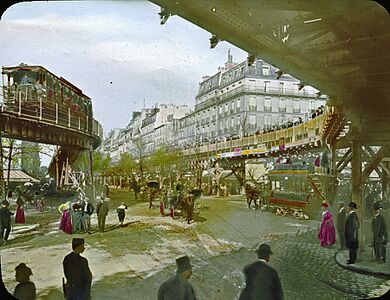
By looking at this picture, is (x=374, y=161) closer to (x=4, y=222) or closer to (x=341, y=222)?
(x=341, y=222)

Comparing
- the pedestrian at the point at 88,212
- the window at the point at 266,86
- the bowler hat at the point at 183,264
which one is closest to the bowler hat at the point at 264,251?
the bowler hat at the point at 183,264

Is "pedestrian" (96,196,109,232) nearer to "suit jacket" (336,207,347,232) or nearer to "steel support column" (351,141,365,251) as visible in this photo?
"suit jacket" (336,207,347,232)

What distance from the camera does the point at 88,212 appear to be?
103 inches

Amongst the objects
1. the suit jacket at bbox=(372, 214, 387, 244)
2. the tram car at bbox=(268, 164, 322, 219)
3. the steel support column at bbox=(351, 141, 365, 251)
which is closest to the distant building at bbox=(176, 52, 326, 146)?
the tram car at bbox=(268, 164, 322, 219)

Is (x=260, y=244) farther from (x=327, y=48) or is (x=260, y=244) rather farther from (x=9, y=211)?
(x=9, y=211)

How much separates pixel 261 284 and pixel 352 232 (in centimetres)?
83

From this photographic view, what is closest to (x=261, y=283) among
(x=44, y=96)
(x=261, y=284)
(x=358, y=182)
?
Answer: (x=261, y=284)

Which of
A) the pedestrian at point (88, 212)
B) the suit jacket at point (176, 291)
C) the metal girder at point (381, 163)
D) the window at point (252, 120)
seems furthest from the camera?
the metal girder at point (381, 163)

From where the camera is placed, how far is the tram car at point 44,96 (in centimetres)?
253

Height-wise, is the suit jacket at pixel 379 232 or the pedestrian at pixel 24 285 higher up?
the suit jacket at pixel 379 232

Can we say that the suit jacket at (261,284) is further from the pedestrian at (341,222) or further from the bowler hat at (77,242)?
the bowler hat at (77,242)

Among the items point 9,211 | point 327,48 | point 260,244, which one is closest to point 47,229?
point 9,211

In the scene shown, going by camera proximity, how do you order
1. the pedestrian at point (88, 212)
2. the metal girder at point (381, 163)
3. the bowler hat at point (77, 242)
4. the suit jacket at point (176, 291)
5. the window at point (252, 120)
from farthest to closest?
the metal girder at point (381, 163) → the window at point (252, 120) → the pedestrian at point (88, 212) → the bowler hat at point (77, 242) → the suit jacket at point (176, 291)

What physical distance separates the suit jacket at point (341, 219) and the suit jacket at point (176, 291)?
119 centimetres
